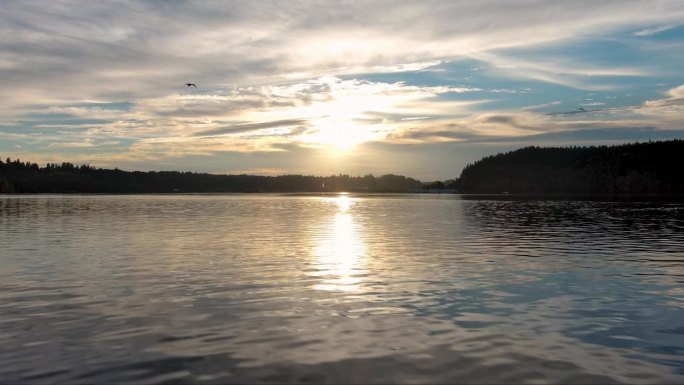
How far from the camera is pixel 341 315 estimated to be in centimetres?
2169

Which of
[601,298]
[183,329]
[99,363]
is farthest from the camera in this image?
[601,298]

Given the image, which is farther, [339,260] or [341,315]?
[339,260]

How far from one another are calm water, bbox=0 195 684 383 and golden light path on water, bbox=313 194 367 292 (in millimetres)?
171

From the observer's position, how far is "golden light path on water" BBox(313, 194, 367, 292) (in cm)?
2934

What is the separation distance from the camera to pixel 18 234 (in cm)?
5738

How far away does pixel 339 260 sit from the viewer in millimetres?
38812

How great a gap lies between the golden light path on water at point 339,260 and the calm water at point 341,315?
0.17 meters

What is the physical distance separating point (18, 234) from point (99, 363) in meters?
49.7

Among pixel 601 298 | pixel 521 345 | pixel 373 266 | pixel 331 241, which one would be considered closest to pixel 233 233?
pixel 331 241

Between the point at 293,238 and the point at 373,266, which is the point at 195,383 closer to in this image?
the point at 373,266

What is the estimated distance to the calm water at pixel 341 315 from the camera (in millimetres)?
15219

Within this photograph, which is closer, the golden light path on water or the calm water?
the calm water

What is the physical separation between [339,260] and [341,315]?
17.1 m

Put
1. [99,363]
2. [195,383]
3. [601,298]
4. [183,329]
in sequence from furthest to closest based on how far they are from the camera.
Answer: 1. [601,298]
2. [183,329]
3. [99,363]
4. [195,383]
